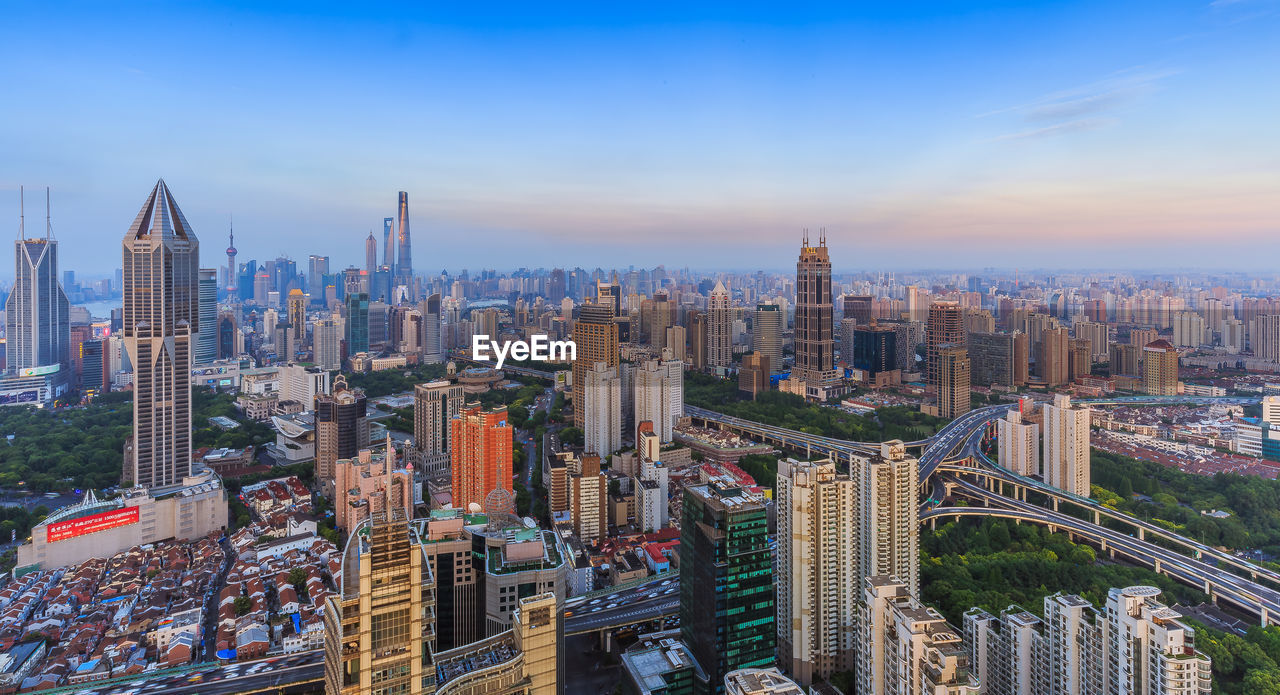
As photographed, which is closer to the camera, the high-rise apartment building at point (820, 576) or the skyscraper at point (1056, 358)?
the high-rise apartment building at point (820, 576)

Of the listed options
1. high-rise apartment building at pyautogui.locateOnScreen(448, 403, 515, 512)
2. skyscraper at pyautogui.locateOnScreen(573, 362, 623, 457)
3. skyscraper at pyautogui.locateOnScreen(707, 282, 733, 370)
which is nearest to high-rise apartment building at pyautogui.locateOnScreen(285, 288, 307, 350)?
skyscraper at pyautogui.locateOnScreen(707, 282, 733, 370)

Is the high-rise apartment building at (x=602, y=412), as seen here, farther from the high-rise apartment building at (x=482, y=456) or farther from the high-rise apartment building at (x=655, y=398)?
the high-rise apartment building at (x=482, y=456)

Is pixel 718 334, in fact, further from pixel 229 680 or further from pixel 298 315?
pixel 229 680

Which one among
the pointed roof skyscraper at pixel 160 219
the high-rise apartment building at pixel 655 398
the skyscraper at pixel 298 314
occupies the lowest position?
the high-rise apartment building at pixel 655 398

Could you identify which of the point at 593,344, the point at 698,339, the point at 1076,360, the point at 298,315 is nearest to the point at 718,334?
the point at 698,339

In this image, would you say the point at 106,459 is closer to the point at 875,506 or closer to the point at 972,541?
the point at 875,506

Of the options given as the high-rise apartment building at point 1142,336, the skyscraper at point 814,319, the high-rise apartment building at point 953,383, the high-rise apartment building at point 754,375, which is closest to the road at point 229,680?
the high-rise apartment building at point 754,375
